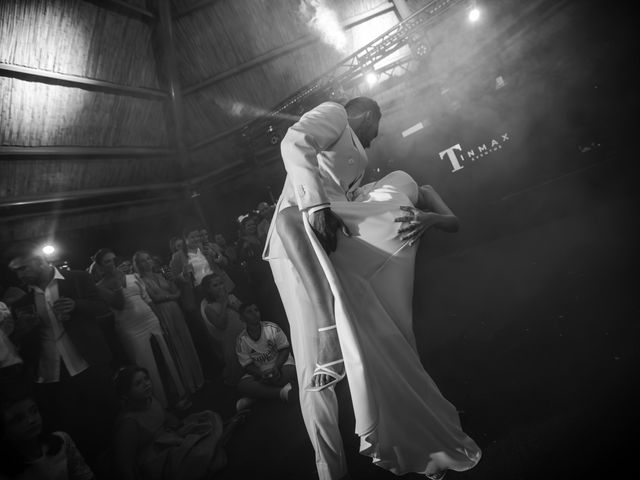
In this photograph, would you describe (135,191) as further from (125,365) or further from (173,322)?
(125,365)

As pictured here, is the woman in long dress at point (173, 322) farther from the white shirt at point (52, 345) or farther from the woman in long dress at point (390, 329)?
the woman in long dress at point (390, 329)

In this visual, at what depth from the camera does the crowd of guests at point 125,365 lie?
2457 millimetres

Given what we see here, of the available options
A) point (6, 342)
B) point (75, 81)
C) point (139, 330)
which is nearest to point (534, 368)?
point (139, 330)

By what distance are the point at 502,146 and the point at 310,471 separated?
6141 mm

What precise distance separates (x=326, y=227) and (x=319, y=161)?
43 cm

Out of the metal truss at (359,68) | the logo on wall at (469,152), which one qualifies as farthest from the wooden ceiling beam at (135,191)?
the logo on wall at (469,152)

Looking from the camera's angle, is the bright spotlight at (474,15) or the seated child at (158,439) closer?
the seated child at (158,439)

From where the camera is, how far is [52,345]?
10.1 ft

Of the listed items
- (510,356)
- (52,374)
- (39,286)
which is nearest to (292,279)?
(510,356)

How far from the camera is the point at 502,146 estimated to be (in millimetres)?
5680

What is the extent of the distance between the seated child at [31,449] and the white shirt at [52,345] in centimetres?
45

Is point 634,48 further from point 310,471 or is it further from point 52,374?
point 52,374

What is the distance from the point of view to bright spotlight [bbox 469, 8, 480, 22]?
17.9 feet

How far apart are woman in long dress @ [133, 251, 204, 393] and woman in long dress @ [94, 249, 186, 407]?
5.4 inches
